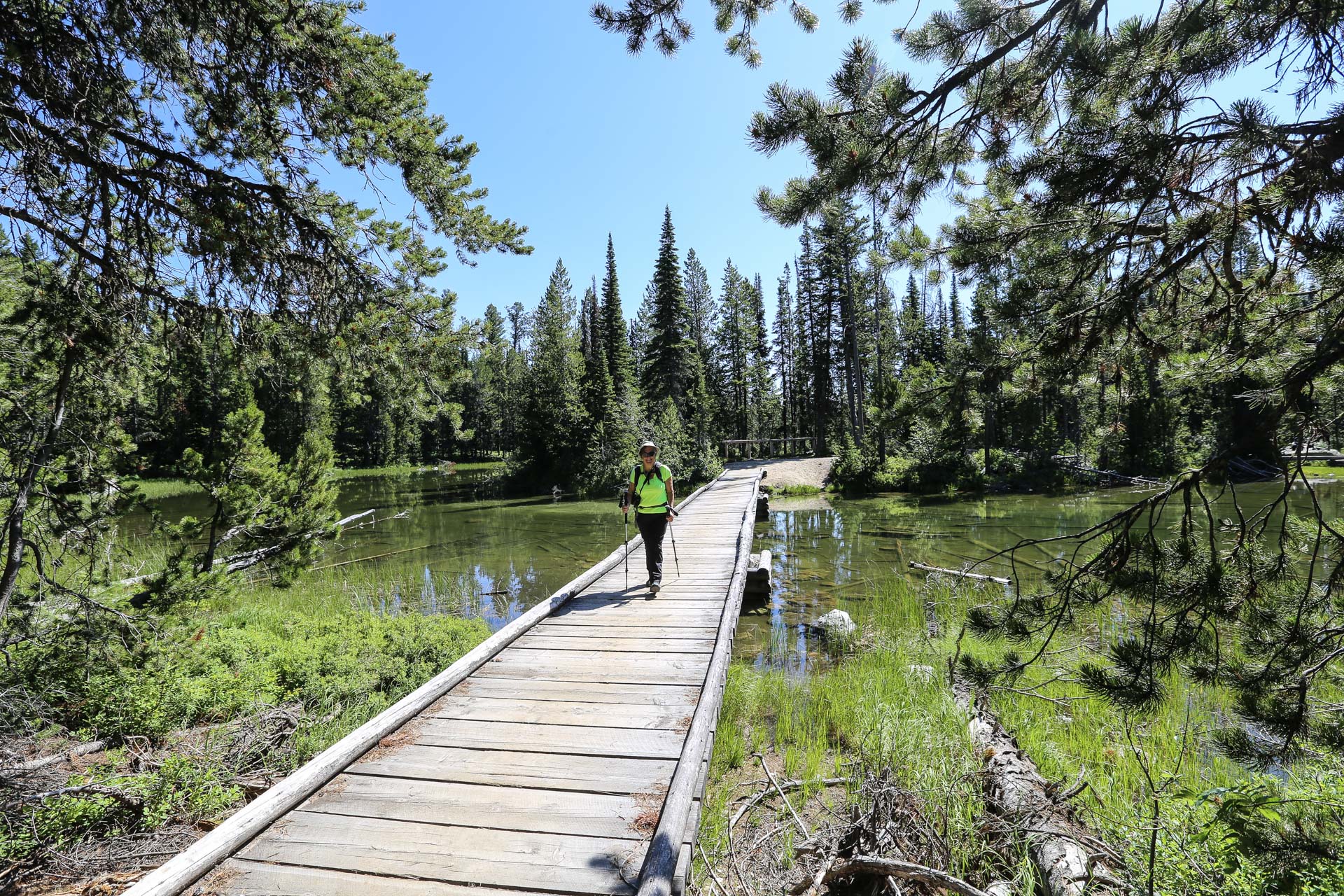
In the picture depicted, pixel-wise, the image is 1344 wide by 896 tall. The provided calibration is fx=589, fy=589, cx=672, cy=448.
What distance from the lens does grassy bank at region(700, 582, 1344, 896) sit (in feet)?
8.23

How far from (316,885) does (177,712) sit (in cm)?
322

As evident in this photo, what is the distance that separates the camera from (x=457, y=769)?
3551mm

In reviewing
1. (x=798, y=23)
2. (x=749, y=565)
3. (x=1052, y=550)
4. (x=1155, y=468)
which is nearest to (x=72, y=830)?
(x=798, y=23)

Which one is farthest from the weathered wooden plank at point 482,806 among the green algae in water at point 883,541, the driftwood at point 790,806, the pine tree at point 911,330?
the pine tree at point 911,330

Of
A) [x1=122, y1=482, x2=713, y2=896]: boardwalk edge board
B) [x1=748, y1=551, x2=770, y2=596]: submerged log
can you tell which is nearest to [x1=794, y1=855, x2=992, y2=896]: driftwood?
[x1=122, y1=482, x2=713, y2=896]: boardwalk edge board

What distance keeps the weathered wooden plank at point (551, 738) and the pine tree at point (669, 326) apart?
111ft

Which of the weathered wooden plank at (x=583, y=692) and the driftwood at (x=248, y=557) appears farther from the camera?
the driftwood at (x=248, y=557)

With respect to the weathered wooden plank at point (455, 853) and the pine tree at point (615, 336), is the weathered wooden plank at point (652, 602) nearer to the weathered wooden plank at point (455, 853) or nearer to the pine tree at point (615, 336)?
the weathered wooden plank at point (455, 853)

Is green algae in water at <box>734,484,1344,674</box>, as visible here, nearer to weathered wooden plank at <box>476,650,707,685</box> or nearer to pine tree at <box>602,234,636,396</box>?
weathered wooden plank at <box>476,650,707,685</box>

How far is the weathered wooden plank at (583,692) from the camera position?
14.8 ft

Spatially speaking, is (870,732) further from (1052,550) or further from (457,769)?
(1052,550)

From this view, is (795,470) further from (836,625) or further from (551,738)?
(551,738)

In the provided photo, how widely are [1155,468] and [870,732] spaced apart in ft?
93.1

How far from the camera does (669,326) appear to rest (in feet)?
125
